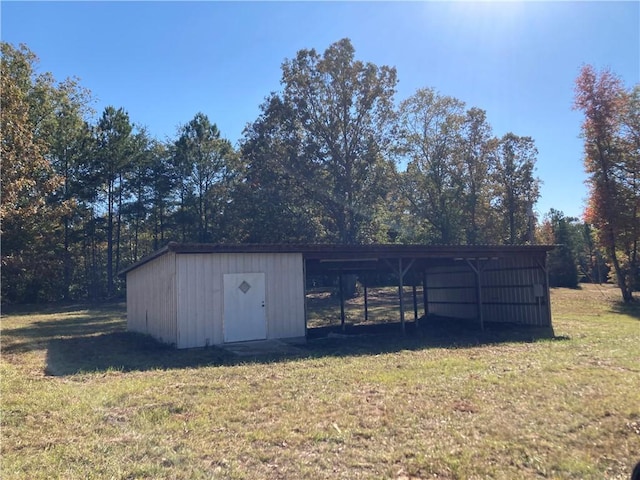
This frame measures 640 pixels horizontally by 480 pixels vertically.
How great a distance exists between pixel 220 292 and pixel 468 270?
10407 mm

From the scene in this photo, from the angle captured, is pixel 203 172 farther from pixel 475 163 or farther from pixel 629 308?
pixel 629 308

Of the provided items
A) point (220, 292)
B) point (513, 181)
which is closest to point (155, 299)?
point (220, 292)

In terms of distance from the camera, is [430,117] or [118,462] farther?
[430,117]

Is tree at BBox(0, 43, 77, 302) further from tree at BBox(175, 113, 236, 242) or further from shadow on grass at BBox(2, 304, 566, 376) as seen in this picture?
tree at BBox(175, 113, 236, 242)

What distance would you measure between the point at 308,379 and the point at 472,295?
1239 cm

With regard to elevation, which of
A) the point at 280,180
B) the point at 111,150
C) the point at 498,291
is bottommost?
the point at 498,291

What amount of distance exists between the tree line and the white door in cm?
1268

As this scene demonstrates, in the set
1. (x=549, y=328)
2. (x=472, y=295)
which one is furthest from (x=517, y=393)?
(x=472, y=295)

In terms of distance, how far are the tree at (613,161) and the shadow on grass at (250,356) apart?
14.3 m

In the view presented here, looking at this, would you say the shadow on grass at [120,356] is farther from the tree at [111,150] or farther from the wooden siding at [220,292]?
the tree at [111,150]

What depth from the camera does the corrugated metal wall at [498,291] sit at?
1572cm

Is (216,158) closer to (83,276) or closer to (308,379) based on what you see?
(83,276)

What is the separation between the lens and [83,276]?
1391 inches

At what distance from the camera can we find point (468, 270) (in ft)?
60.3
